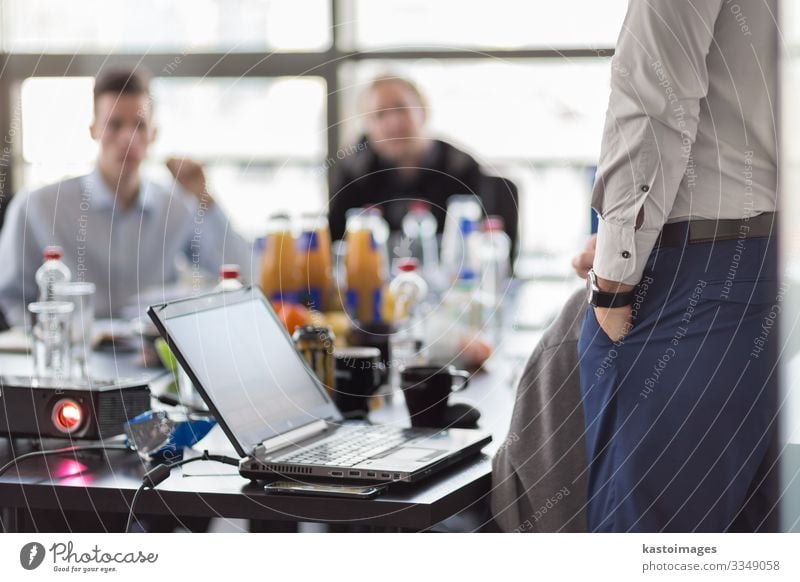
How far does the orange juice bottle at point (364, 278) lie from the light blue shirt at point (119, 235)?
42 cm

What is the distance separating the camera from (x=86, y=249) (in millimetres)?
2566

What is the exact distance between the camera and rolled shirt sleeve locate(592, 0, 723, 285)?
100cm

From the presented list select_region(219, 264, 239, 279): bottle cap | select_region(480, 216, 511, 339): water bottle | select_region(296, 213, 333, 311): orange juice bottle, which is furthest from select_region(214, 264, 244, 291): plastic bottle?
select_region(480, 216, 511, 339): water bottle

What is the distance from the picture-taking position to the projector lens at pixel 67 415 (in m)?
1.15

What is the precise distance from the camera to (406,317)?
75.4 inches

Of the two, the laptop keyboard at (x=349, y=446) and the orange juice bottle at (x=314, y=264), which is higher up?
the orange juice bottle at (x=314, y=264)

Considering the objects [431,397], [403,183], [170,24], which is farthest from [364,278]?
[170,24]

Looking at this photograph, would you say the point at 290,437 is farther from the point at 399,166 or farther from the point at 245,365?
the point at 399,166

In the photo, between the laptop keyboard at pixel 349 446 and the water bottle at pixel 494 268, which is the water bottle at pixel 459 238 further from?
the laptop keyboard at pixel 349 446

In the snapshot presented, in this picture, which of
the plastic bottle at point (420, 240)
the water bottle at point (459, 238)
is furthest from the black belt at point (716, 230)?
the plastic bottle at point (420, 240)

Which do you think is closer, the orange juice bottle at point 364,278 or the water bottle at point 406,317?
the water bottle at point 406,317

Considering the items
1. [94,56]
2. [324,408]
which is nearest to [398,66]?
[94,56]

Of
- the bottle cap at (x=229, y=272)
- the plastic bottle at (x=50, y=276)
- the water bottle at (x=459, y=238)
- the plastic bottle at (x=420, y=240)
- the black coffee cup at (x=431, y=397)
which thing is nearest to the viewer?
the black coffee cup at (x=431, y=397)
